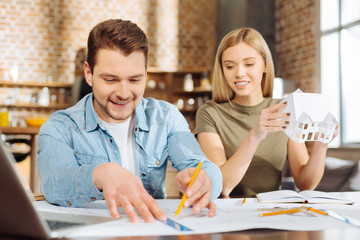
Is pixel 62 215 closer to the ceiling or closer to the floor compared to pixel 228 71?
closer to the floor

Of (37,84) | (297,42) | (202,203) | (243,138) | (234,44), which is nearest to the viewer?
(202,203)

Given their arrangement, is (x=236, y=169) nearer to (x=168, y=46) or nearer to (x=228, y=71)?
(x=228, y=71)

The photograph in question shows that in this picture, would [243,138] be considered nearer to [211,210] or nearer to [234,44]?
[234,44]

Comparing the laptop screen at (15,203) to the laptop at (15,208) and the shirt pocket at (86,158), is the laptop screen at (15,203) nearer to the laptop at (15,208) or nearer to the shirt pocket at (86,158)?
the laptop at (15,208)

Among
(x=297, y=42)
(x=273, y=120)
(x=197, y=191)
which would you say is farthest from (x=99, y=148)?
(x=297, y=42)

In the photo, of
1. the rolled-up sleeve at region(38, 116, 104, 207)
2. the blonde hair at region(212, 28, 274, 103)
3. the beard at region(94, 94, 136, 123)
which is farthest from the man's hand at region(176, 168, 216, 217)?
the blonde hair at region(212, 28, 274, 103)

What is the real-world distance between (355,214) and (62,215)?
698mm

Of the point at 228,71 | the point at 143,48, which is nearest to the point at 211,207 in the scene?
the point at 143,48

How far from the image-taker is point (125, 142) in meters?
1.41

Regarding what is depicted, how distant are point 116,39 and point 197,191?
0.55 metres

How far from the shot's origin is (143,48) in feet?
4.20

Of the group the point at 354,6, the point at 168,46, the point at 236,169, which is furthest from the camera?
the point at 168,46

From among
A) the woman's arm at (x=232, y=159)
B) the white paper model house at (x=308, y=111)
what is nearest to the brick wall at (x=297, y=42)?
the woman's arm at (x=232, y=159)

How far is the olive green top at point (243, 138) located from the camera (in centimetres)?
175
